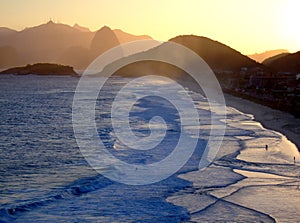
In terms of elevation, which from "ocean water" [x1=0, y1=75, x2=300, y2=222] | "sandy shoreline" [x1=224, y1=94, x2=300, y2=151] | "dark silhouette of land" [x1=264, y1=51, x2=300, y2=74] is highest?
"dark silhouette of land" [x1=264, y1=51, x2=300, y2=74]

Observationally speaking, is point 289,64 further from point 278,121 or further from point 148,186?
point 148,186

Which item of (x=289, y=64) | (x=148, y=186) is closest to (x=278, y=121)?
(x=148, y=186)

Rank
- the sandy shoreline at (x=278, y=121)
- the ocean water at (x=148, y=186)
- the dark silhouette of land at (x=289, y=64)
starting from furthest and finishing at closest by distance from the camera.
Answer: the dark silhouette of land at (x=289, y=64), the sandy shoreline at (x=278, y=121), the ocean water at (x=148, y=186)

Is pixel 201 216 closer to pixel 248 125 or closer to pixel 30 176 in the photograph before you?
pixel 30 176

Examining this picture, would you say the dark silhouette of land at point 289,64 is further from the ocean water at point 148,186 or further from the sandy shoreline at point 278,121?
the ocean water at point 148,186

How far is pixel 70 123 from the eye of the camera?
32.8m

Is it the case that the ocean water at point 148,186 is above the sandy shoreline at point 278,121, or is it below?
below

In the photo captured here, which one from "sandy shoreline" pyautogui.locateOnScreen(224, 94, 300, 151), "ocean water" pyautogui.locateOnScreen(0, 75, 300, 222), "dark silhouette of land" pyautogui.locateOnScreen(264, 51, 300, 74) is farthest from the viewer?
"dark silhouette of land" pyautogui.locateOnScreen(264, 51, 300, 74)

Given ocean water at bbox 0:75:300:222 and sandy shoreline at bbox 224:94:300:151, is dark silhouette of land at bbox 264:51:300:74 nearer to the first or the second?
sandy shoreline at bbox 224:94:300:151

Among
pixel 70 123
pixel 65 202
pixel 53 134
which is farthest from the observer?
pixel 70 123

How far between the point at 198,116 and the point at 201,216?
27.5 meters

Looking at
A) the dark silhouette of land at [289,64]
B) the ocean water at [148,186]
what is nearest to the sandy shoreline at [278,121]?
the ocean water at [148,186]

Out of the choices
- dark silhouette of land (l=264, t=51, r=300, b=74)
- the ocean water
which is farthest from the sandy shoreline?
dark silhouette of land (l=264, t=51, r=300, b=74)

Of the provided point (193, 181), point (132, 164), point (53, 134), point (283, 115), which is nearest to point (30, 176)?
point (132, 164)
